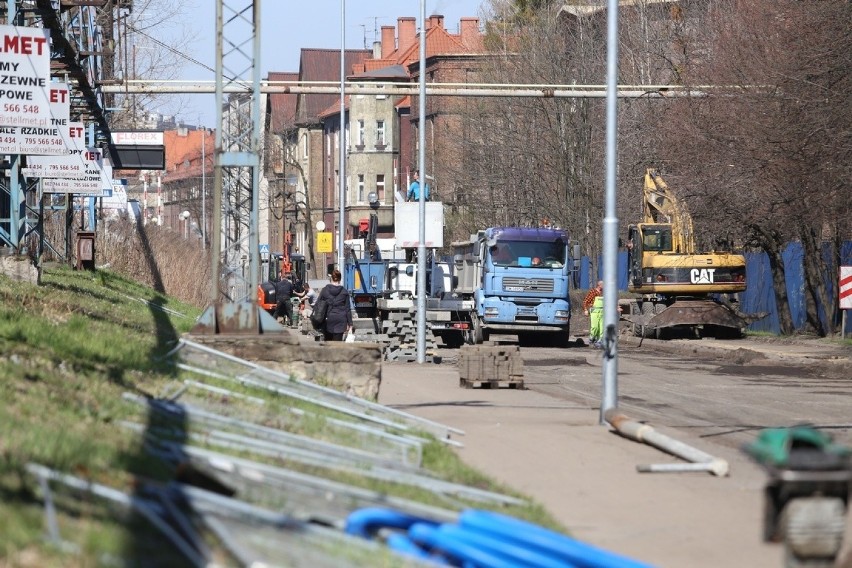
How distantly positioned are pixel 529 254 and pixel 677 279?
16.6 feet

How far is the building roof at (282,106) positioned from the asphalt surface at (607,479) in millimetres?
106459

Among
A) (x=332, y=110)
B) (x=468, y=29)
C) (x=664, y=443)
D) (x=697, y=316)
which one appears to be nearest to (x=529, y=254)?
(x=697, y=316)

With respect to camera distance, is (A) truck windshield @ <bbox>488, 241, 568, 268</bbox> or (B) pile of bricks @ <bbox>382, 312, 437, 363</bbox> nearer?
(B) pile of bricks @ <bbox>382, 312, 437, 363</bbox>

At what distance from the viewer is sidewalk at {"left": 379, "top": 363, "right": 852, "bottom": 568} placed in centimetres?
839

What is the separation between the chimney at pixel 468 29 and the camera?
311 feet

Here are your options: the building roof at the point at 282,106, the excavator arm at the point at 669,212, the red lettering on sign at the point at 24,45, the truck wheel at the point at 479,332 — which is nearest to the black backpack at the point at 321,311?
the red lettering on sign at the point at 24,45

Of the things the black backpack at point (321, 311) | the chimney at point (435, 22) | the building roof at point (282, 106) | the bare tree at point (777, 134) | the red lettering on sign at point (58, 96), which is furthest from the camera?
the building roof at point (282, 106)

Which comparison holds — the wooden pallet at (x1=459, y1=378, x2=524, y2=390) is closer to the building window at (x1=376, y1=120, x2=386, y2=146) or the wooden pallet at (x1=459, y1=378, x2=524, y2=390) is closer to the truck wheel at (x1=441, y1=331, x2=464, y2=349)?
the truck wheel at (x1=441, y1=331, x2=464, y2=349)

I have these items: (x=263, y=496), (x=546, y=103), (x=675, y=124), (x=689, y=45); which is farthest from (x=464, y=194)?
(x=263, y=496)

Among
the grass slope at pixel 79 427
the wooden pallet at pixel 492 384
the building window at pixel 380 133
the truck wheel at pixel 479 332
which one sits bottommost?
the truck wheel at pixel 479 332

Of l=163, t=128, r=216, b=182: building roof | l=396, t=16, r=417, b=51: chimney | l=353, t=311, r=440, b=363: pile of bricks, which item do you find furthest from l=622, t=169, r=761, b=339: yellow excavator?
l=163, t=128, r=216, b=182: building roof

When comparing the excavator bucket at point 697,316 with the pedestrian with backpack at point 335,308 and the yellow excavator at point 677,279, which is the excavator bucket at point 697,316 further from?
the pedestrian with backpack at point 335,308

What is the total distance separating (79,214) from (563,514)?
1944 inches

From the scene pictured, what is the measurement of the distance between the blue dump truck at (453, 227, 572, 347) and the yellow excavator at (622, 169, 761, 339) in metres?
3.63
